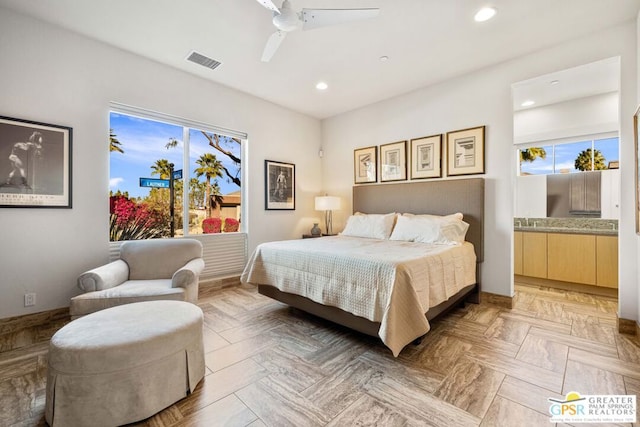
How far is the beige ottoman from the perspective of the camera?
4.34 ft

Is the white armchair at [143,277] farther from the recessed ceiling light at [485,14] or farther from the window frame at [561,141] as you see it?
the window frame at [561,141]

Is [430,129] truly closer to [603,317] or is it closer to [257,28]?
[257,28]

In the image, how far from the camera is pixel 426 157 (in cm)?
385

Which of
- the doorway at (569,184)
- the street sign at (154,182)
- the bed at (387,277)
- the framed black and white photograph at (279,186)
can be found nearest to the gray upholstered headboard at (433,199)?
the bed at (387,277)

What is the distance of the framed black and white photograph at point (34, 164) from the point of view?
2.36 meters

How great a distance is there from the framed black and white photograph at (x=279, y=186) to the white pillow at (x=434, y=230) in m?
A: 2.01

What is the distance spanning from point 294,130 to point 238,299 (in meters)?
3.01

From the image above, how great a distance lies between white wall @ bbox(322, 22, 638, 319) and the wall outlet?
4461 mm

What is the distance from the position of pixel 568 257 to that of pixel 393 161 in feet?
9.04

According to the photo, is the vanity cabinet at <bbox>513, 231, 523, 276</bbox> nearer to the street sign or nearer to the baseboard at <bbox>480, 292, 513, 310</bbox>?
the baseboard at <bbox>480, 292, 513, 310</bbox>

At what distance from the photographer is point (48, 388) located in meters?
1.37

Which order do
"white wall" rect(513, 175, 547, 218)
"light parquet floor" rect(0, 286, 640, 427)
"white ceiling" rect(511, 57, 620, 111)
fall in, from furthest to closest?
"white wall" rect(513, 175, 547, 218) < "white ceiling" rect(511, 57, 620, 111) < "light parquet floor" rect(0, 286, 640, 427)

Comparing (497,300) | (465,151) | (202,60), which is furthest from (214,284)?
(465,151)

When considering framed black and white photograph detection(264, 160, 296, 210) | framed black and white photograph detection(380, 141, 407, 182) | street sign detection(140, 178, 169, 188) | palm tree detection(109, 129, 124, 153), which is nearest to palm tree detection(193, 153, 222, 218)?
street sign detection(140, 178, 169, 188)
